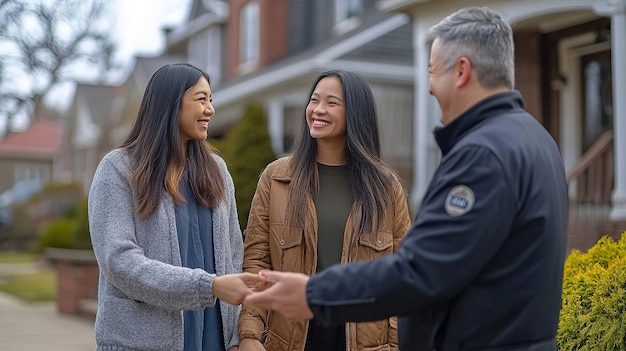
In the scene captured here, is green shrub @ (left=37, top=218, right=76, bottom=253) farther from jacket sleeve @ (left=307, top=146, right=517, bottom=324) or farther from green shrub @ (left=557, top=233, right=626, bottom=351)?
jacket sleeve @ (left=307, top=146, right=517, bottom=324)

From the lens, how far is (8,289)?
49.8 ft

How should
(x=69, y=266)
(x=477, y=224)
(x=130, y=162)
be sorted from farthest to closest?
1. (x=69, y=266)
2. (x=130, y=162)
3. (x=477, y=224)

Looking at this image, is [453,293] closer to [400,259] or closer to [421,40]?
[400,259]

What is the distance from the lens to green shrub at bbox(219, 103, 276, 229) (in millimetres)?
12675

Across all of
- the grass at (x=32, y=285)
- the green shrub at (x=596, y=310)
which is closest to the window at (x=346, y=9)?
the grass at (x=32, y=285)

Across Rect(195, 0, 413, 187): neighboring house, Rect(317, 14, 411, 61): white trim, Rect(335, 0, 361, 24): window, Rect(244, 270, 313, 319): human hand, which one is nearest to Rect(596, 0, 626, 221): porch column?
Rect(195, 0, 413, 187): neighboring house

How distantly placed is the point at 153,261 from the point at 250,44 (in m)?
20.6

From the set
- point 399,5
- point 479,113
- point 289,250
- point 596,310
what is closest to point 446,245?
point 479,113

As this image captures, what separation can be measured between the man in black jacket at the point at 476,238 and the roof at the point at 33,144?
2173 inches

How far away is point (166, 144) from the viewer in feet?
11.1

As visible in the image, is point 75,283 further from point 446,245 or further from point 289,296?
point 446,245

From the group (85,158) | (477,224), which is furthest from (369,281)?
(85,158)

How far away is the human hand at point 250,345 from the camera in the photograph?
340cm

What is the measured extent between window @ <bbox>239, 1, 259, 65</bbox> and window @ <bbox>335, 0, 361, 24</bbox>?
11.1ft
